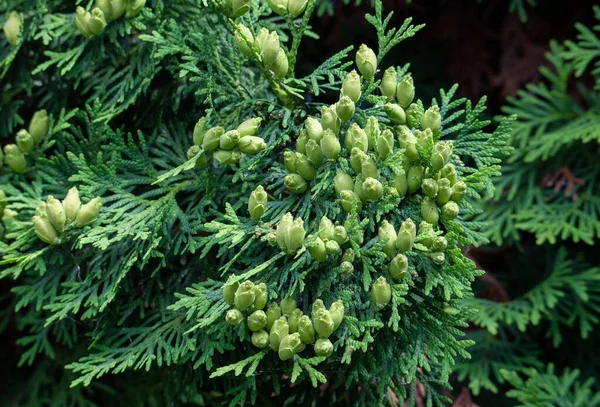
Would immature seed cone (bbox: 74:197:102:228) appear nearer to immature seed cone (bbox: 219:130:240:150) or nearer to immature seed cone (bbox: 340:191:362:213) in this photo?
immature seed cone (bbox: 219:130:240:150)

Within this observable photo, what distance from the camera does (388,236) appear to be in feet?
2.84

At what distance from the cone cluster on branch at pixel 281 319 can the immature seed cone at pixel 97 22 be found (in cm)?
49

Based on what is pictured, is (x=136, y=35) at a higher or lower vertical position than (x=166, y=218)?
higher

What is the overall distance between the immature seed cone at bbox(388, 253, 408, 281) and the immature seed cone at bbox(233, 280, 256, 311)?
7.2 inches

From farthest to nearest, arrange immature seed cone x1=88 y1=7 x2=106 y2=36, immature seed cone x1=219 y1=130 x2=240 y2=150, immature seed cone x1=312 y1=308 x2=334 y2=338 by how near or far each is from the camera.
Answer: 1. immature seed cone x1=88 y1=7 x2=106 y2=36
2. immature seed cone x1=219 y1=130 x2=240 y2=150
3. immature seed cone x1=312 y1=308 x2=334 y2=338

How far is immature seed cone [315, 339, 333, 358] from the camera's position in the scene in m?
0.84

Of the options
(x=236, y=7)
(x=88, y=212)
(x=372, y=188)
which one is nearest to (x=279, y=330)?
(x=372, y=188)

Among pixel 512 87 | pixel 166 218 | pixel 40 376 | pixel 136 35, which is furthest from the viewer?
pixel 512 87

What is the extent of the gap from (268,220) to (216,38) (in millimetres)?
330

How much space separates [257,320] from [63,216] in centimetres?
33

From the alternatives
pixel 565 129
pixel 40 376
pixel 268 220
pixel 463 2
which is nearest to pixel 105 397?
pixel 40 376

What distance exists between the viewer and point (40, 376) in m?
1.46

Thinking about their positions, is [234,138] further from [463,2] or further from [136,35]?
[463,2]

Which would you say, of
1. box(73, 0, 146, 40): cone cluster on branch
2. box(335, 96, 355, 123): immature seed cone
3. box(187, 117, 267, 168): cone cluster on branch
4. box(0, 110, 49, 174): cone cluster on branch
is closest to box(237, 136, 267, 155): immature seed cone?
box(187, 117, 267, 168): cone cluster on branch
